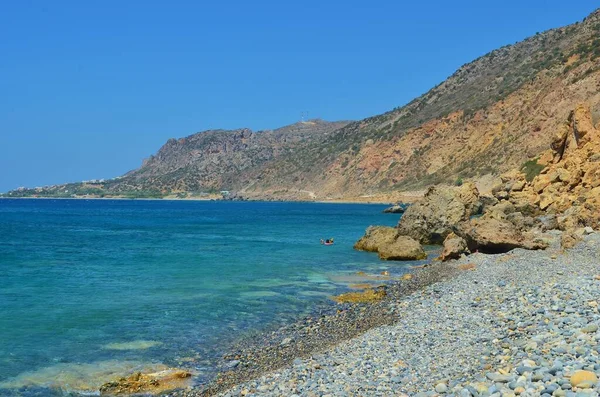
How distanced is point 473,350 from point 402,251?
23198 millimetres

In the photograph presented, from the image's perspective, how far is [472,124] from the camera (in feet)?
379

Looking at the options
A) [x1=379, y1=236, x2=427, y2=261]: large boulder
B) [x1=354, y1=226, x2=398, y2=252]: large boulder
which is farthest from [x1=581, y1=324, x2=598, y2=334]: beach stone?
[x1=354, y1=226, x2=398, y2=252]: large boulder

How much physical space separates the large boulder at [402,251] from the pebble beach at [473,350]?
14.7 metres

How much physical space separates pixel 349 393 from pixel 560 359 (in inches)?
145

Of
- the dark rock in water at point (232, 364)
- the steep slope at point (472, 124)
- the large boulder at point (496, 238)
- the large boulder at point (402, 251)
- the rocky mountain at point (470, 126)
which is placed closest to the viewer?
the dark rock in water at point (232, 364)

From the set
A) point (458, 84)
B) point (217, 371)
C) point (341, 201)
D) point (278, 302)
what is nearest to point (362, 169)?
point (341, 201)

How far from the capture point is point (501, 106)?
111438 millimetres

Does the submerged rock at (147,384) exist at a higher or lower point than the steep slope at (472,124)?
lower

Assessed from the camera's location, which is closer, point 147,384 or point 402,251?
point 147,384

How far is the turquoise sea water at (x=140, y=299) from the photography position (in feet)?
49.0

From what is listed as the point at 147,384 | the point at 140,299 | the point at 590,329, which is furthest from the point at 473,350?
the point at 140,299

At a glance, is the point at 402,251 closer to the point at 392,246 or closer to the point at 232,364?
the point at 392,246

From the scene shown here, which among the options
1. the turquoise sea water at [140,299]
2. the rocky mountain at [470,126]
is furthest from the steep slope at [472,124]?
the turquoise sea water at [140,299]

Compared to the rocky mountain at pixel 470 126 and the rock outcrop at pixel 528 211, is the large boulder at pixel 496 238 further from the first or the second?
the rocky mountain at pixel 470 126
